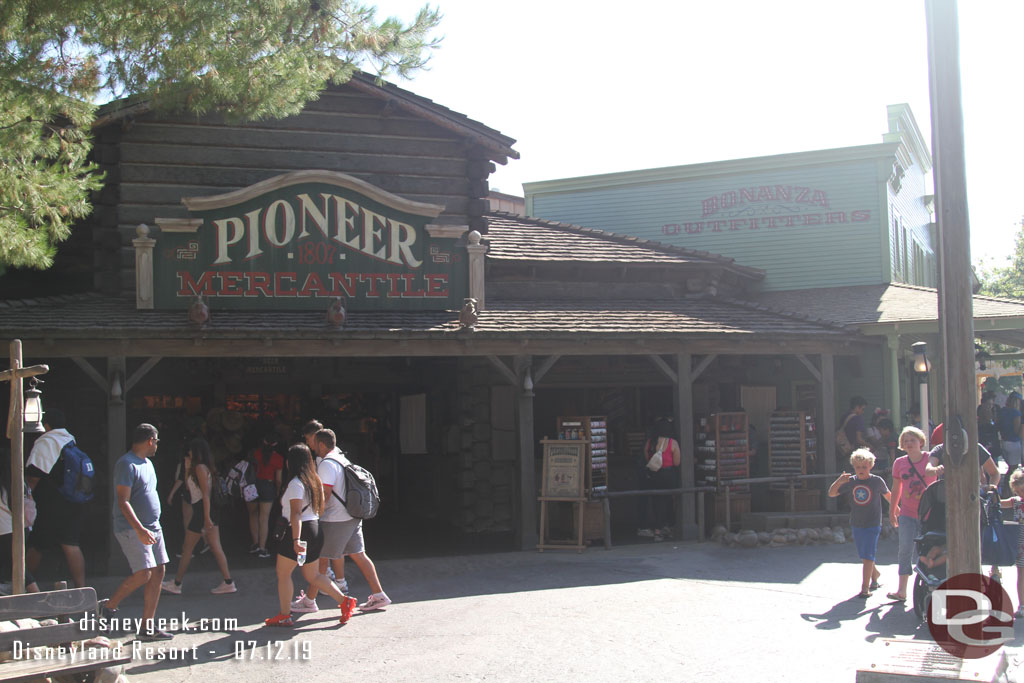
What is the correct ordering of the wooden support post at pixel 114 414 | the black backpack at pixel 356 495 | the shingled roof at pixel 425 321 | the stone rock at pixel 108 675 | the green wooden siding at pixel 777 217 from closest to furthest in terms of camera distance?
→ the stone rock at pixel 108 675 → the black backpack at pixel 356 495 → the shingled roof at pixel 425 321 → the wooden support post at pixel 114 414 → the green wooden siding at pixel 777 217

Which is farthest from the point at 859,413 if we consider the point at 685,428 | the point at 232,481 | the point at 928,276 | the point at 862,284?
the point at 928,276

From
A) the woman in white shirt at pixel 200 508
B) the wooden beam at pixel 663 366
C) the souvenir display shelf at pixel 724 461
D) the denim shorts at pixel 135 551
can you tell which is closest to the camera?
the denim shorts at pixel 135 551

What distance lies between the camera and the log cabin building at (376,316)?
10.9 metres

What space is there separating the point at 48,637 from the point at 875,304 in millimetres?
13807

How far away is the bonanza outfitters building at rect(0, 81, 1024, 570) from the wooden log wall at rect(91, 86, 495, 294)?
0.03 metres

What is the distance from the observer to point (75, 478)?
8.26 m

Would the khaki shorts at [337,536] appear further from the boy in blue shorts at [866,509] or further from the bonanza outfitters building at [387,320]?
the boy in blue shorts at [866,509]

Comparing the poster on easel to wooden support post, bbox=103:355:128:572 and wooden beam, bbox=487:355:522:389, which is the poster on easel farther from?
wooden support post, bbox=103:355:128:572

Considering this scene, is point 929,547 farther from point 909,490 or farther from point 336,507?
point 336,507

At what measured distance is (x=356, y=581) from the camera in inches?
384

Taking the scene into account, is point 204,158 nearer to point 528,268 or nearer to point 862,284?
point 528,268

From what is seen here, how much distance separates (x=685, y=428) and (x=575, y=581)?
326 centimetres

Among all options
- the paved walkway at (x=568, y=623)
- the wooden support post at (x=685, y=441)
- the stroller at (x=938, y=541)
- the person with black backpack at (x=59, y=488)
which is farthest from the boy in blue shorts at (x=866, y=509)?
the person with black backpack at (x=59, y=488)

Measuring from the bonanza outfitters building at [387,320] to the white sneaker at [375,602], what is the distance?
2.83 meters
